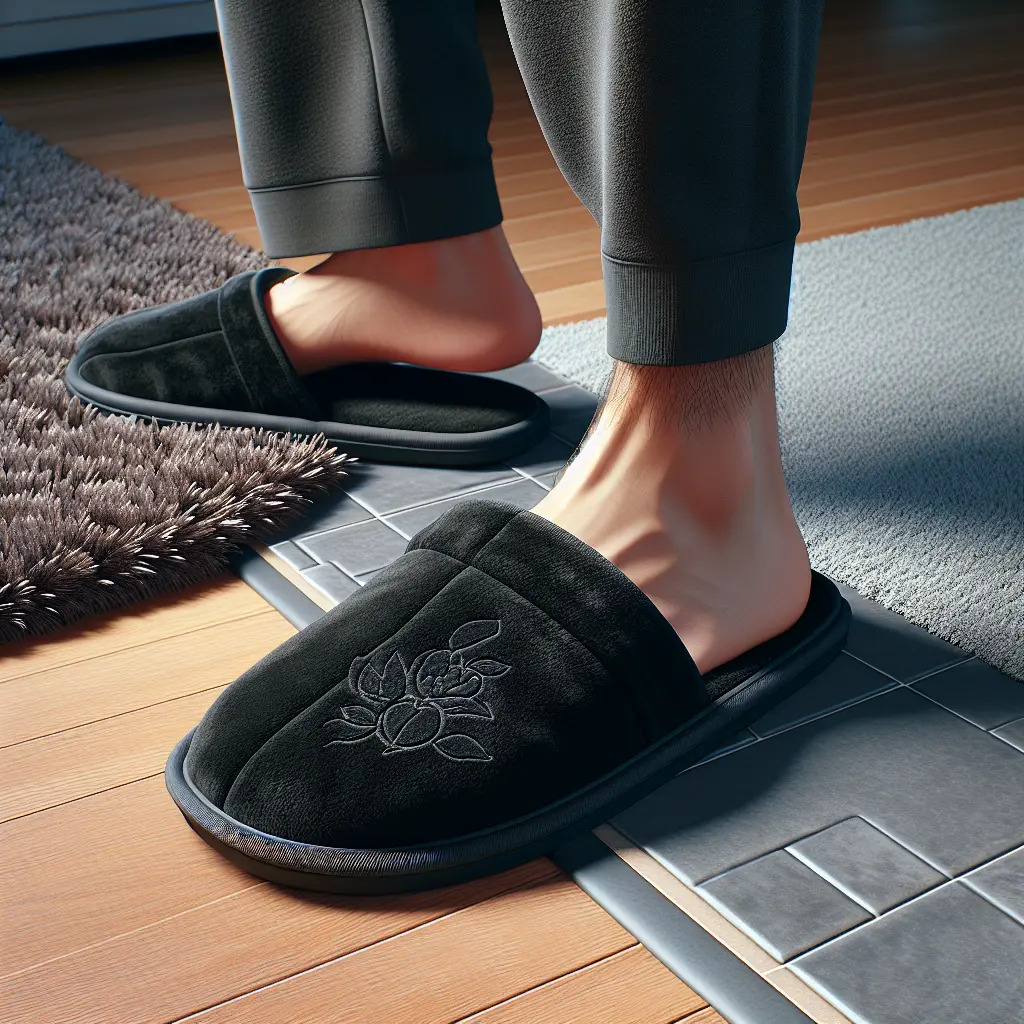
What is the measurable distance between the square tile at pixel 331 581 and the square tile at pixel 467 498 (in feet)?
0.25

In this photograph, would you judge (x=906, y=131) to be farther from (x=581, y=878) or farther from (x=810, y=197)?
(x=581, y=878)

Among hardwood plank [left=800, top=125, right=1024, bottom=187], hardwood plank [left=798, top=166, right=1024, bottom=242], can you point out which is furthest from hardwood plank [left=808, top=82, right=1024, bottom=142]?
hardwood plank [left=798, top=166, right=1024, bottom=242]

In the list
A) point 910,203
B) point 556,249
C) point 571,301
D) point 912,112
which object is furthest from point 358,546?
point 912,112

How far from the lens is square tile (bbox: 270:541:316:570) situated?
0.96m

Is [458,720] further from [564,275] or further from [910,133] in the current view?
[910,133]

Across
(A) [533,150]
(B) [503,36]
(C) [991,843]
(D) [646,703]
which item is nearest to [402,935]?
(D) [646,703]

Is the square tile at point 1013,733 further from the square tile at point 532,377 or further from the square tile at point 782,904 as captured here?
the square tile at point 532,377

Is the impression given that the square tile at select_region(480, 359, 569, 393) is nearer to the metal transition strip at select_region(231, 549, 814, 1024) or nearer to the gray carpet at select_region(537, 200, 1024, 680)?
the gray carpet at select_region(537, 200, 1024, 680)

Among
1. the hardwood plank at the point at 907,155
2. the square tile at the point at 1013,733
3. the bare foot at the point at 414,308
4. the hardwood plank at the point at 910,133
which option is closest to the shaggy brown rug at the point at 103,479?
the bare foot at the point at 414,308

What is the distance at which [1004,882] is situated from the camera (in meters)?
0.62

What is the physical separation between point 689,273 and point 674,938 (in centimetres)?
35

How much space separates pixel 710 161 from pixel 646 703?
30 cm

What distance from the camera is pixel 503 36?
3.61 m

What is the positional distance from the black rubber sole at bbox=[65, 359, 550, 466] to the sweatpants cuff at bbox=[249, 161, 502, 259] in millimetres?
169
